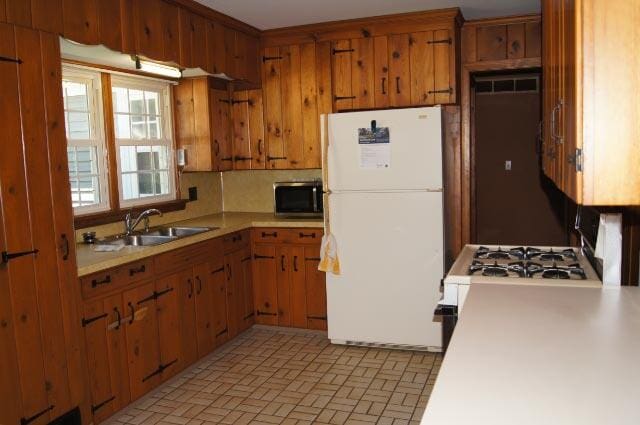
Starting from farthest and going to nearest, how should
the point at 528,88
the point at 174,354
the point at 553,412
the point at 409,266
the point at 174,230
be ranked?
1. the point at 528,88
2. the point at 174,230
3. the point at 409,266
4. the point at 174,354
5. the point at 553,412

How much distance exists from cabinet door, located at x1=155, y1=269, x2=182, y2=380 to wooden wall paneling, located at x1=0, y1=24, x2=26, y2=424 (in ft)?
3.13

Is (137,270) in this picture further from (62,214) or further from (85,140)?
(85,140)

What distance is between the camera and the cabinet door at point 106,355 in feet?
9.77

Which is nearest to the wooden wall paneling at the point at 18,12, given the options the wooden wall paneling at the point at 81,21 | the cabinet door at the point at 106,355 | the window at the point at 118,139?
the wooden wall paneling at the point at 81,21

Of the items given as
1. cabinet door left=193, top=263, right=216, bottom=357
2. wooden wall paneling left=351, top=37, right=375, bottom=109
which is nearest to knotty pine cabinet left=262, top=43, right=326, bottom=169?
wooden wall paneling left=351, top=37, right=375, bottom=109

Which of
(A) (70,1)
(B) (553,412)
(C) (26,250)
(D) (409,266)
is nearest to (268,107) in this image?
(D) (409,266)

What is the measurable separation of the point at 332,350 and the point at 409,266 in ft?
2.70

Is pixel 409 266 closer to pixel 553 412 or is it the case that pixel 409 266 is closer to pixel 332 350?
pixel 332 350

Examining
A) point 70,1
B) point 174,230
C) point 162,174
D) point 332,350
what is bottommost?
point 332,350

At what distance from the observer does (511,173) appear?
653 cm

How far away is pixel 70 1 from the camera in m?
2.84

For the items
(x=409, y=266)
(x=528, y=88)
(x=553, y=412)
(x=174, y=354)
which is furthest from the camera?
(x=528, y=88)

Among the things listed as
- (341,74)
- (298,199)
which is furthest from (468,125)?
(298,199)

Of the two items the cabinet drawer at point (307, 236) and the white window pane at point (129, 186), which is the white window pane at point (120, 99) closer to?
the white window pane at point (129, 186)
